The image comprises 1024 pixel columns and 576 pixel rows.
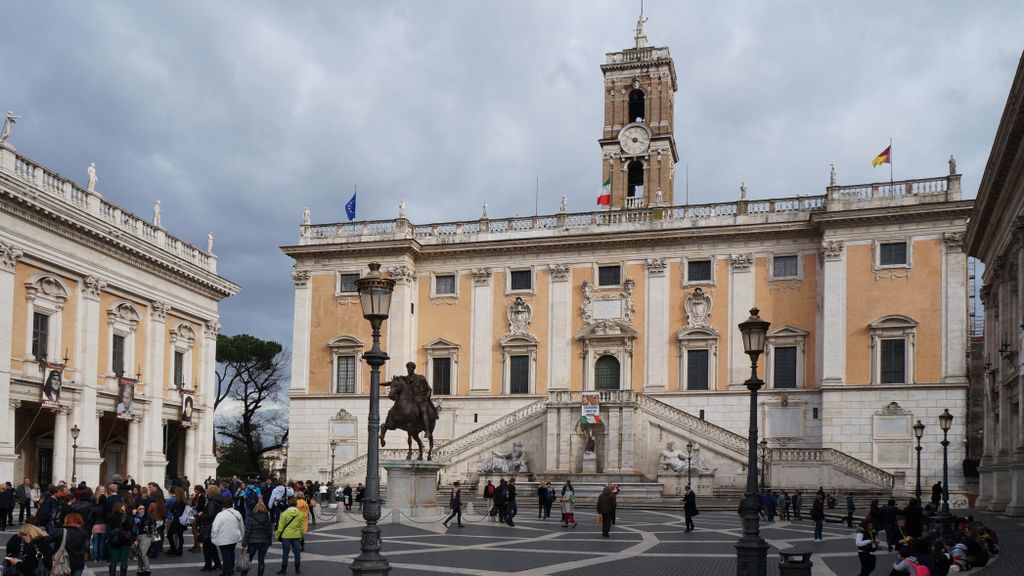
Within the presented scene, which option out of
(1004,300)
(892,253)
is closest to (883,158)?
(892,253)

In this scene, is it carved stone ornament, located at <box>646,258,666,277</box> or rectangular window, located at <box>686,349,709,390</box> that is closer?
rectangular window, located at <box>686,349,709,390</box>

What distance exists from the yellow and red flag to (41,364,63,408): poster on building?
36024 millimetres

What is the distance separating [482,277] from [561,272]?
172 inches

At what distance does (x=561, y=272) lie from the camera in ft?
178

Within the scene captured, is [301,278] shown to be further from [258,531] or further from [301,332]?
[258,531]

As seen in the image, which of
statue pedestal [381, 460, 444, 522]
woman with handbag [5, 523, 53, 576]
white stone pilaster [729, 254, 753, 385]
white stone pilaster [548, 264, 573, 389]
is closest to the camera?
woman with handbag [5, 523, 53, 576]

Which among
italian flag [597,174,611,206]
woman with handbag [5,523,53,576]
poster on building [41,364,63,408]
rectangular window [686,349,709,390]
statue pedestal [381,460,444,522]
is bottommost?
statue pedestal [381,460,444,522]

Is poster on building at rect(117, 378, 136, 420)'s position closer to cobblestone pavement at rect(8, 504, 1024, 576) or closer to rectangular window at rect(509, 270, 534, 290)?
cobblestone pavement at rect(8, 504, 1024, 576)

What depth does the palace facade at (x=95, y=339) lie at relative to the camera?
117 ft

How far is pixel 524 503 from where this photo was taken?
145 feet

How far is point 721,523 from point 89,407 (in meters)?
23.6

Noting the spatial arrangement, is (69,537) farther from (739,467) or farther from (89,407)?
(739,467)

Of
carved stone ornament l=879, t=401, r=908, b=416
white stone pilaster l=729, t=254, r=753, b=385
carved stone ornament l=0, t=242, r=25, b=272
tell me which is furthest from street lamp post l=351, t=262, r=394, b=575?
white stone pilaster l=729, t=254, r=753, b=385

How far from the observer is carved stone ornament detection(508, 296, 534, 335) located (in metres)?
54.5
